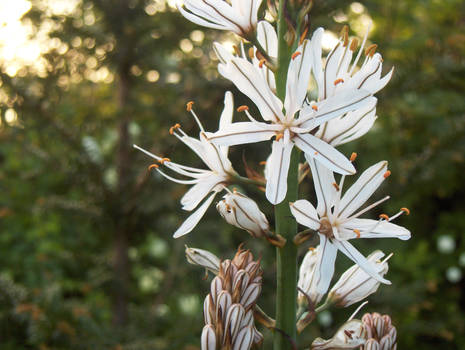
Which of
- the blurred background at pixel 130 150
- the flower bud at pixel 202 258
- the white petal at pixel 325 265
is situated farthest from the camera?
the blurred background at pixel 130 150

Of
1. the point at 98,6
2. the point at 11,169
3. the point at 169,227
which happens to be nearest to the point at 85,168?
the point at 169,227

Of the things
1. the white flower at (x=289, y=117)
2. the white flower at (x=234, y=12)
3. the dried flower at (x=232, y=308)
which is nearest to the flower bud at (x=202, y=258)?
the dried flower at (x=232, y=308)

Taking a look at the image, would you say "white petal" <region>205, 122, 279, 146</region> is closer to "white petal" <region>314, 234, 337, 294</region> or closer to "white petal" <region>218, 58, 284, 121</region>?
"white petal" <region>218, 58, 284, 121</region>

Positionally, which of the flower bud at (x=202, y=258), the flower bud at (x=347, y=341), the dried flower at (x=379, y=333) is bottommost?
the flower bud at (x=347, y=341)

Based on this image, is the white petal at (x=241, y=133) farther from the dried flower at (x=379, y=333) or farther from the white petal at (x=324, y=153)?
the dried flower at (x=379, y=333)

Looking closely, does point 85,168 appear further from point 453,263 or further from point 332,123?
point 453,263
